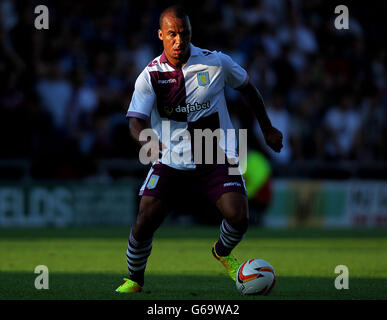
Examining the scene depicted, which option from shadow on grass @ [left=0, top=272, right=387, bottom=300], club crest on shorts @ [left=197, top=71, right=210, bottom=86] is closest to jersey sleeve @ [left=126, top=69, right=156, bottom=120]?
club crest on shorts @ [left=197, top=71, right=210, bottom=86]

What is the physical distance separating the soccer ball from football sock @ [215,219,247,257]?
0.98 feet

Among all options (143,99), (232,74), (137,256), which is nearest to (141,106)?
(143,99)

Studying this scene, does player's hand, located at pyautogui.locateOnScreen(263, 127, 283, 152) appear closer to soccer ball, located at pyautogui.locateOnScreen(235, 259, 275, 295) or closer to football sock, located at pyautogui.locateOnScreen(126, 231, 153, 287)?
soccer ball, located at pyautogui.locateOnScreen(235, 259, 275, 295)

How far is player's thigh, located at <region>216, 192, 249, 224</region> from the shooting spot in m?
7.02

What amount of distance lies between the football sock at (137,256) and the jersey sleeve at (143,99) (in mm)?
1010

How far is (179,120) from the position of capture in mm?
7203

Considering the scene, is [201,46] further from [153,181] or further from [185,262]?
[153,181]

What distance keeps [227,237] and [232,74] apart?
4.62ft

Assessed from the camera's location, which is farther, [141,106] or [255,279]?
[141,106]

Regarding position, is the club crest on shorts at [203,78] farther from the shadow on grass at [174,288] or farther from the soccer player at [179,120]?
the shadow on grass at [174,288]

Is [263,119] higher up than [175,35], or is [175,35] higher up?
[175,35]

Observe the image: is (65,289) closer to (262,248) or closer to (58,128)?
(262,248)

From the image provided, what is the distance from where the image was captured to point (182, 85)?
23.6 feet

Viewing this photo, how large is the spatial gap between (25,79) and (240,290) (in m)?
8.77
